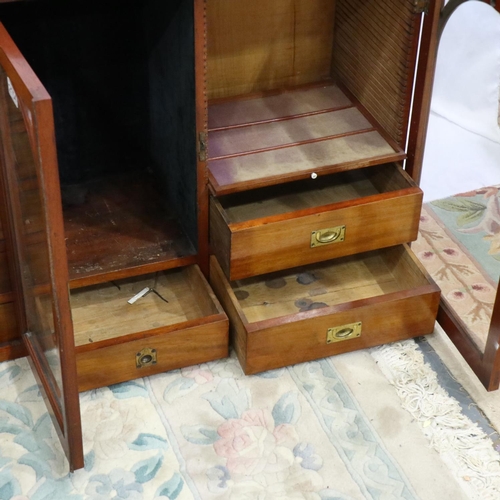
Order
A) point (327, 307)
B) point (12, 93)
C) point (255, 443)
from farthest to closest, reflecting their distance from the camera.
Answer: point (327, 307)
point (255, 443)
point (12, 93)

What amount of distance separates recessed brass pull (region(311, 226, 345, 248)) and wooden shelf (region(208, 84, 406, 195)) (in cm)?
11

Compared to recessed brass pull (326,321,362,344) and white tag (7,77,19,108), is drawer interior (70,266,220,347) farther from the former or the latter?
white tag (7,77,19,108)

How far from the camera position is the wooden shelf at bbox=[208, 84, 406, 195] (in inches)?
70.5

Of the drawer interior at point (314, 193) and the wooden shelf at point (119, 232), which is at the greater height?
the drawer interior at point (314, 193)

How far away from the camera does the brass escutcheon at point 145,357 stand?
1.74m

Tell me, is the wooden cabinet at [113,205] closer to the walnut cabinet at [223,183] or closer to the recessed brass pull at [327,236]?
the walnut cabinet at [223,183]

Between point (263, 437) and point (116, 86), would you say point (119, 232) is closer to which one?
point (116, 86)

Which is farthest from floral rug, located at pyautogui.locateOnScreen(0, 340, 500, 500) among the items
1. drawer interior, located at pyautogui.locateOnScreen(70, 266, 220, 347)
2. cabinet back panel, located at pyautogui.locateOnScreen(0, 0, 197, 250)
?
cabinet back panel, located at pyautogui.locateOnScreen(0, 0, 197, 250)

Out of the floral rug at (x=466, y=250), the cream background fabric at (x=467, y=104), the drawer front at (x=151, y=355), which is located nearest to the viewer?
the drawer front at (x=151, y=355)

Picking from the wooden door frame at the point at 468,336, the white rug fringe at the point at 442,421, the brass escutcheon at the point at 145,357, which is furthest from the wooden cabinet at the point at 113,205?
the wooden door frame at the point at 468,336

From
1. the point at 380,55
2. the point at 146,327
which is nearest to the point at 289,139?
the point at 380,55

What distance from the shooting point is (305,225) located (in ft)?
5.77

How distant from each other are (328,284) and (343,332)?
6.2 inches

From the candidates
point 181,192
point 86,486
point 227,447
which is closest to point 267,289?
point 181,192
